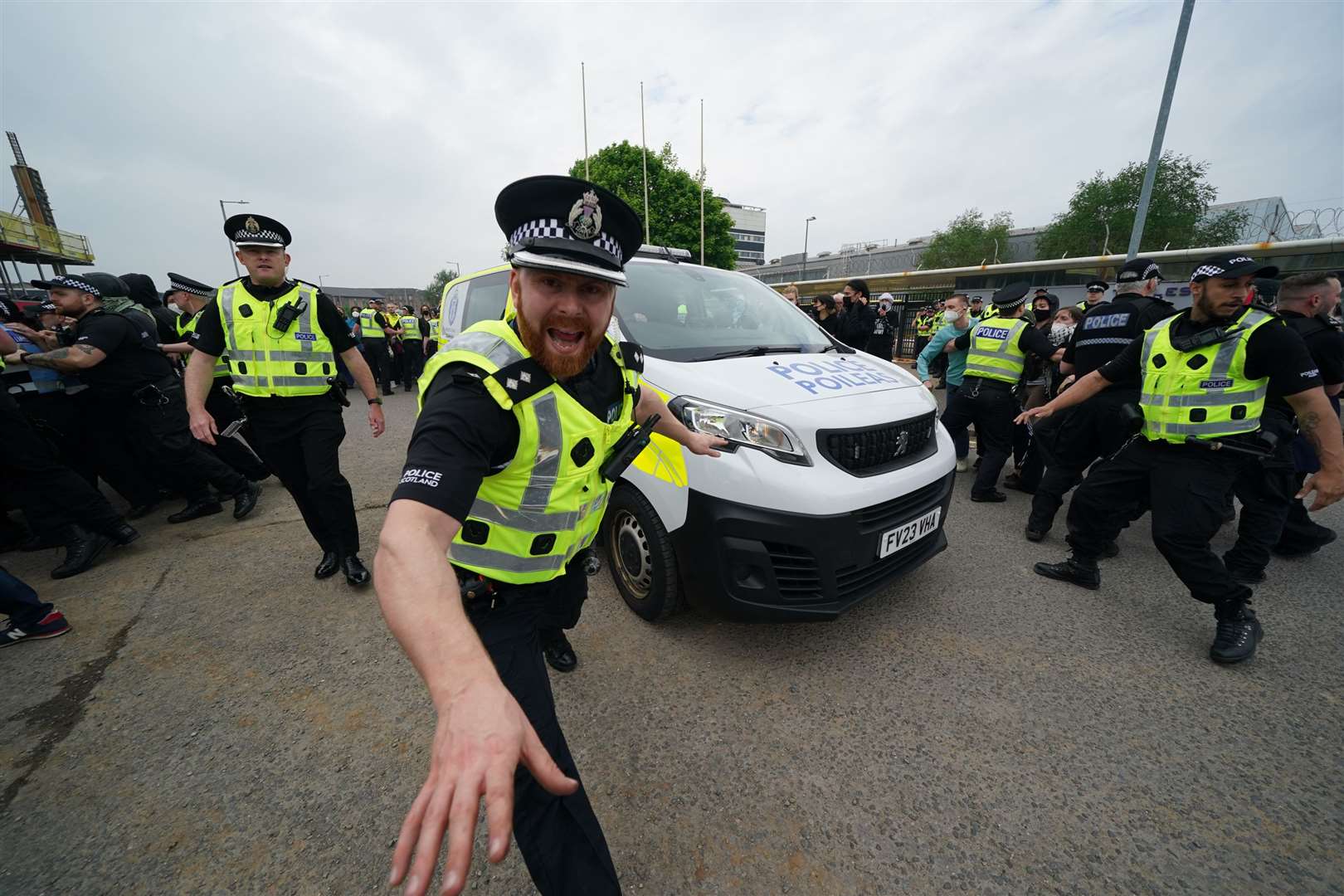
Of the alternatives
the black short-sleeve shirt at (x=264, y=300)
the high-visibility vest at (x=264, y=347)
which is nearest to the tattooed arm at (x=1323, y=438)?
the black short-sleeve shirt at (x=264, y=300)

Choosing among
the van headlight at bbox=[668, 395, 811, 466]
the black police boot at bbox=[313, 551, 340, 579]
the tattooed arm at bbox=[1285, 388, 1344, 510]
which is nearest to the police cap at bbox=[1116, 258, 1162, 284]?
the tattooed arm at bbox=[1285, 388, 1344, 510]

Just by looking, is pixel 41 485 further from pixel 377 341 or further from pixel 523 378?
pixel 377 341

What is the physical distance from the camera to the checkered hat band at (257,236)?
265 centimetres

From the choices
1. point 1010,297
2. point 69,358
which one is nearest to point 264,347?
point 69,358

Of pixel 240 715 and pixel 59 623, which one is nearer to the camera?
pixel 240 715

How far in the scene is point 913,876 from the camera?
4.68ft

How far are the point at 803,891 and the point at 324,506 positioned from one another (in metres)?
2.93

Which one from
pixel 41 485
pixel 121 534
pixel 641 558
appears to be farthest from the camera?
pixel 121 534

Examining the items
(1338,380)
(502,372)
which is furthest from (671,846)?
(1338,380)

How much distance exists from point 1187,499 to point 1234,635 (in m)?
0.65

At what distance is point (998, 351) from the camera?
4.02 meters

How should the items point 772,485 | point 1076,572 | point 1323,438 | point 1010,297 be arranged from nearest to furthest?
1. point 772,485
2. point 1323,438
3. point 1076,572
4. point 1010,297

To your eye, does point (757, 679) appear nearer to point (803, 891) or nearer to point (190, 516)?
point (803, 891)

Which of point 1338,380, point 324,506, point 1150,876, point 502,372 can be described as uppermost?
point 502,372
